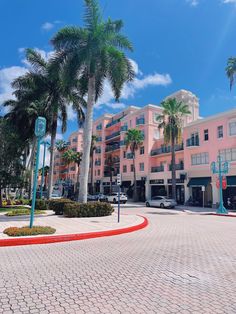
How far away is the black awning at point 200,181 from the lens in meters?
33.9

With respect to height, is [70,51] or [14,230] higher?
[70,51]

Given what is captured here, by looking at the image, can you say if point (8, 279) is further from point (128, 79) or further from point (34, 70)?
point (34, 70)

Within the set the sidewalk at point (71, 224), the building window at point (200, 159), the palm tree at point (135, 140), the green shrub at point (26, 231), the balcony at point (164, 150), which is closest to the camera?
the green shrub at point (26, 231)

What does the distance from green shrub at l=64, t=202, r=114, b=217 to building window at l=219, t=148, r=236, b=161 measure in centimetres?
2081

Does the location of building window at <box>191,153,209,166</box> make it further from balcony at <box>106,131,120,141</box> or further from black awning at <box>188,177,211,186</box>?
balcony at <box>106,131,120,141</box>

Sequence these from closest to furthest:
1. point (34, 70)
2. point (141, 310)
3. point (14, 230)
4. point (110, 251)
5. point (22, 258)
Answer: point (141, 310), point (22, 258), point (110, 251), point (14, 230), point (34, 70)

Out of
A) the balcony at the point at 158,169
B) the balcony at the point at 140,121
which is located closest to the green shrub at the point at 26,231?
the balcony at the point at 158,169

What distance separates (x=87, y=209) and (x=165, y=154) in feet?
97.1

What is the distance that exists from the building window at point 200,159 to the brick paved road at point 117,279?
27.9 meters

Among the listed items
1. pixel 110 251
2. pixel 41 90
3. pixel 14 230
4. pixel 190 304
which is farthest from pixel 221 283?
pixel 41 90

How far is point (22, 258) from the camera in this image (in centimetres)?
688

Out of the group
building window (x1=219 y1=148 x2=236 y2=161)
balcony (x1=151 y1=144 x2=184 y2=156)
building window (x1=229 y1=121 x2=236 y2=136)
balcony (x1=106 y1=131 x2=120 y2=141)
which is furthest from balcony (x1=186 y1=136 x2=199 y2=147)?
balcony (x1=106 y1=131 x2=120 y2=141)

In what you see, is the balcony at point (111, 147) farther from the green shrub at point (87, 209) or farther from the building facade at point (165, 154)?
the green shrub at point (87, 209)

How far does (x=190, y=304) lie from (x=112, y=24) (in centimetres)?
1849
